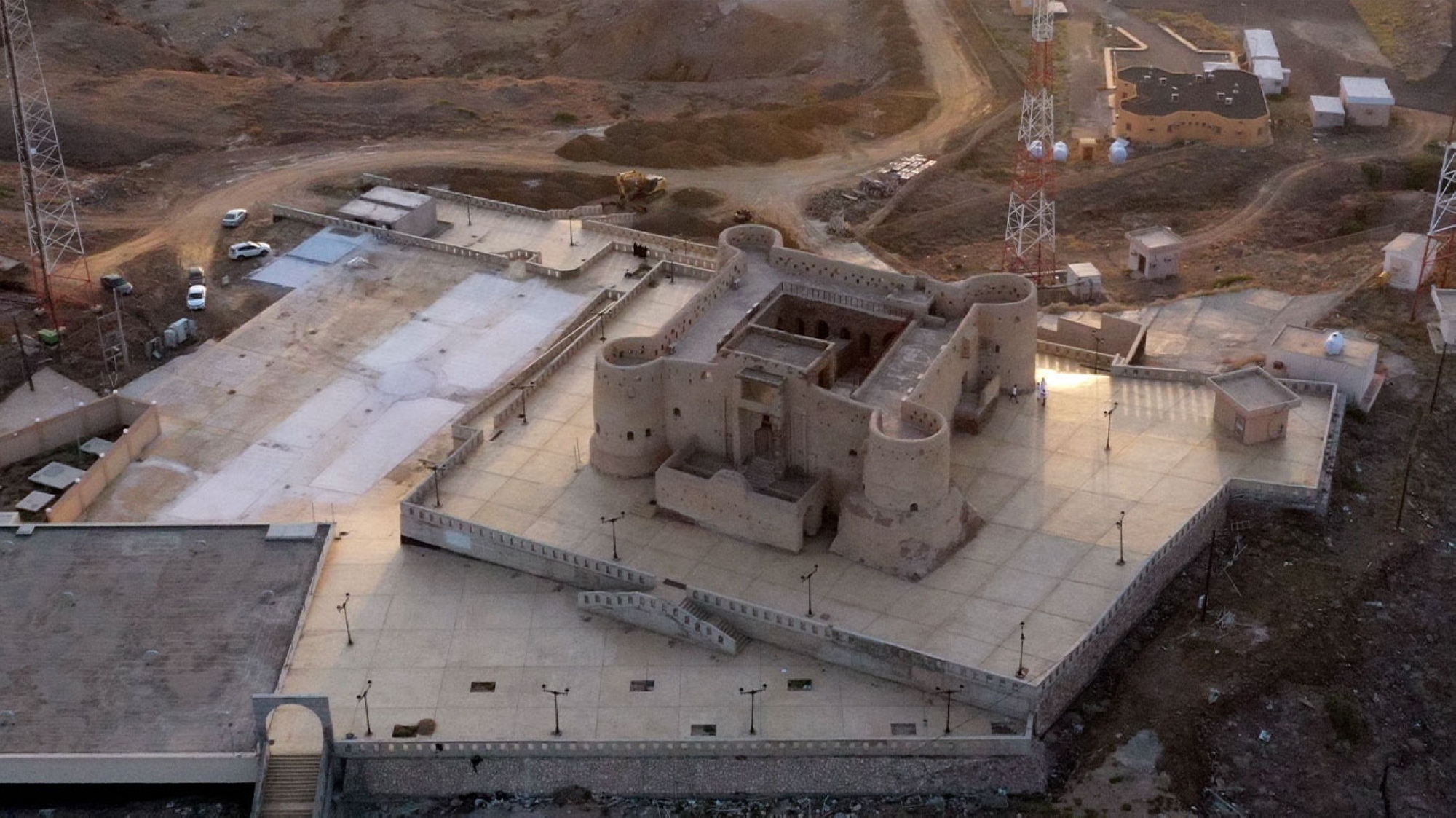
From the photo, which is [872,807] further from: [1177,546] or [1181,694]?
[1177,546]

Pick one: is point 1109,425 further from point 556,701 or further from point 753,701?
point 556,701

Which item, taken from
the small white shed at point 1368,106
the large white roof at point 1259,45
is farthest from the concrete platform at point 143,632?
the large white roof at point 1259,45

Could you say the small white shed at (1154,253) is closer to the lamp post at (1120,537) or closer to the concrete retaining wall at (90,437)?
the lamp post at (1120,537)

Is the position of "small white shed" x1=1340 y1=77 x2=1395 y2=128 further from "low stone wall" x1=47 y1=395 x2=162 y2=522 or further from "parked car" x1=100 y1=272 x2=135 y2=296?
"low stone wall" x1=47 y1=395 x2=162 y2=522

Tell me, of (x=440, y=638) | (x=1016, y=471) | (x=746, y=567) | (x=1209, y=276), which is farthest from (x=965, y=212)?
(x=440, y=638)

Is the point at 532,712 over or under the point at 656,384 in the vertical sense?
under

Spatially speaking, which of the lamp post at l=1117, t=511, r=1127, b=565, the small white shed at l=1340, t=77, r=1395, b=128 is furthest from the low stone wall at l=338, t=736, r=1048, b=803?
the small white shed at l=1340, t=77, r=1395, b=128

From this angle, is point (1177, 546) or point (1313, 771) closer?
point (1313, 771)

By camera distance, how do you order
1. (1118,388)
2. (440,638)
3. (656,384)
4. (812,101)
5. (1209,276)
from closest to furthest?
(440,638)
(656,384)
(1118,388)
(1209,276)
(812,101)

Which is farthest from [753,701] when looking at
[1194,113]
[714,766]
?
[1194,113]
